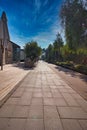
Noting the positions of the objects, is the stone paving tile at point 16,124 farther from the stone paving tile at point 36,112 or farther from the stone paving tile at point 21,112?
the stone paving tile at point 36,112

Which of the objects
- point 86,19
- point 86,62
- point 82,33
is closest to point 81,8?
point 86,19

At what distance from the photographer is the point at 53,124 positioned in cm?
371

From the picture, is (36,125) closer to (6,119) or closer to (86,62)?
(6,119)

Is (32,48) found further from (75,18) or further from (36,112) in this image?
(36,112)

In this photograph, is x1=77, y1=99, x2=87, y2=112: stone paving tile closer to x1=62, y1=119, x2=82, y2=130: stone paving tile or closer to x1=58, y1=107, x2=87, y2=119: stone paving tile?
x1=58, y1=107, x2=87, y2=119: stone paving tile

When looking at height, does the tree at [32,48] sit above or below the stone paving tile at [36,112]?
above

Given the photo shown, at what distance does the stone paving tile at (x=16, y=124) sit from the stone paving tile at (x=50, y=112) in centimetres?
69

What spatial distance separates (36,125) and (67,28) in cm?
1682

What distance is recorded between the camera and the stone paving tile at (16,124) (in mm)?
3482

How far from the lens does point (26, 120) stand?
3.92 m

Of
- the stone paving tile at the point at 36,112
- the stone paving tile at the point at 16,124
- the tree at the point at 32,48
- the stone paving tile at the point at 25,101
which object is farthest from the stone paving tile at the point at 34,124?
the tree at the point at 32,48

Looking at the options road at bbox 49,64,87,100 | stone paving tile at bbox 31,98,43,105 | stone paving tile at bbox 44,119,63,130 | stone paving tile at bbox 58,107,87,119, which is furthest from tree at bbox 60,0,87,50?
stone paving tile at bbox 44,119,63,130

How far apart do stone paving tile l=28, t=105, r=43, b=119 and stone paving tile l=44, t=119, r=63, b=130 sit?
1.13 feet

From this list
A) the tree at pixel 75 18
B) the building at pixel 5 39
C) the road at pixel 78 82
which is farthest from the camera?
the building at pixel 5 39
